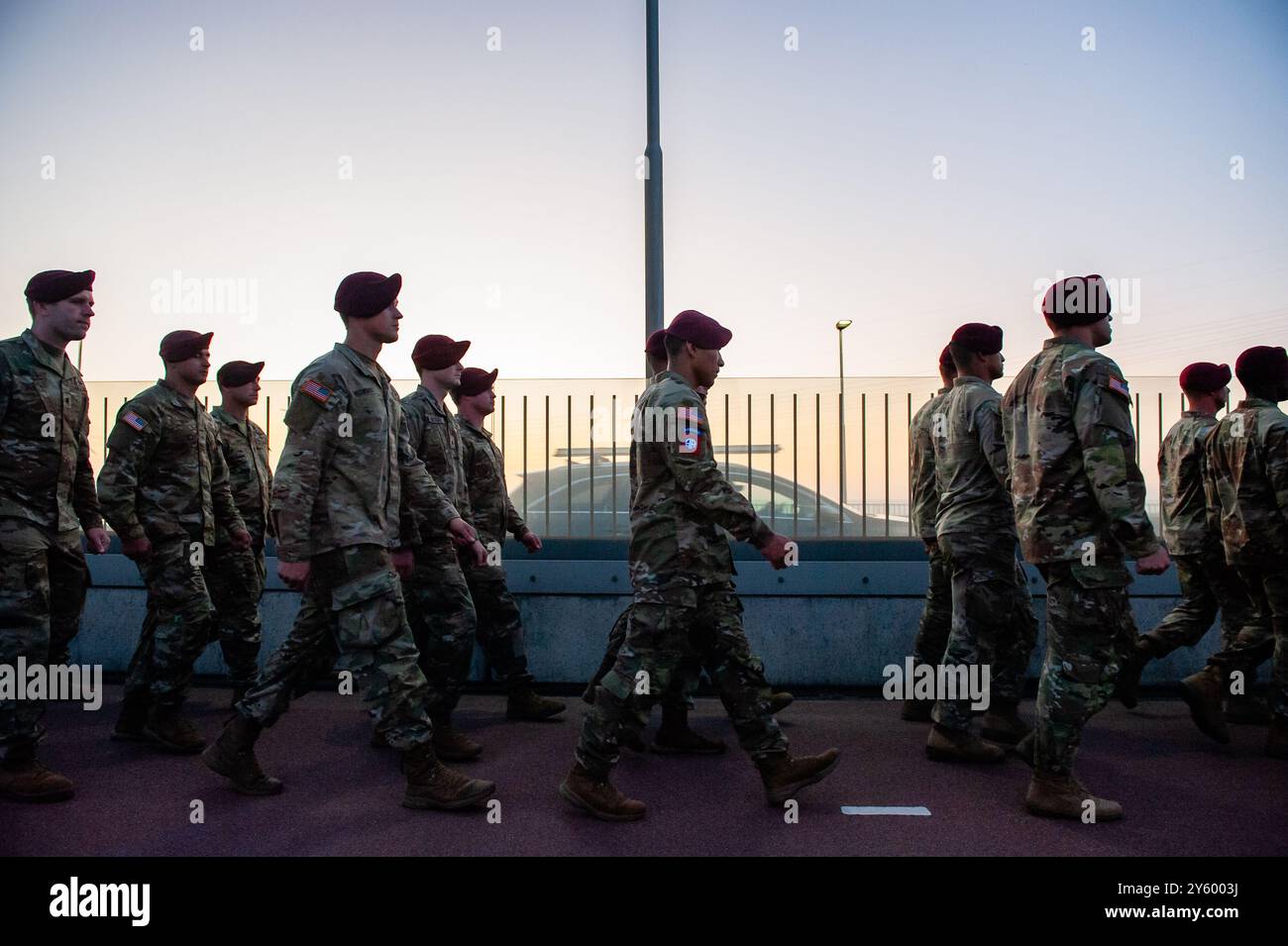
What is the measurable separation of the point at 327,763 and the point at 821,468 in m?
4.37

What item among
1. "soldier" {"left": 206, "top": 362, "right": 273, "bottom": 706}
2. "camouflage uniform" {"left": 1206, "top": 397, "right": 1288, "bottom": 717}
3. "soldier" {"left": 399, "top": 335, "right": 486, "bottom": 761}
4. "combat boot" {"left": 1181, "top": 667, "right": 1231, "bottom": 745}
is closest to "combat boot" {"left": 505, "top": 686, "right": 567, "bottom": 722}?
"soldier" {"left": 399, "top": 335, "right": 486, "bottom": 761}

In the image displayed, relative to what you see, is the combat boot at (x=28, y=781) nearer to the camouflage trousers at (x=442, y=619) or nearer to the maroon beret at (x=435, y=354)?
the camouflage trousers at (x=442, y=619)

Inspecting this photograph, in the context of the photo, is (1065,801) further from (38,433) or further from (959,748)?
(38,433)

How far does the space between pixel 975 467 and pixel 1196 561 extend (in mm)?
2117

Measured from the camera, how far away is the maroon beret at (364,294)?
4.34 metres

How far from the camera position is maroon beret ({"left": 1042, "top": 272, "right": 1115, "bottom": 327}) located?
4.12m

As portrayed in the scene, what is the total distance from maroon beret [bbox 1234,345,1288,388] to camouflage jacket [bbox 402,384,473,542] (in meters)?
4.82

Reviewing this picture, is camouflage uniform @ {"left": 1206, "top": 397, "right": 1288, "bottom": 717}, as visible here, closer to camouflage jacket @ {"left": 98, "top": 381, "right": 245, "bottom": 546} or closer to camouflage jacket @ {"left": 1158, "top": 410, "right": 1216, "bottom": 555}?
camouflage jacket @ {"left": 1158, "top": 410, "right": 1216, "bottom": 555}

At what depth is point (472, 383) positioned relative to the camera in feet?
21.6

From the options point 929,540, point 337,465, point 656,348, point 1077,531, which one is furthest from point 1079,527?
point 337,465

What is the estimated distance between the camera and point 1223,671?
5734 mm

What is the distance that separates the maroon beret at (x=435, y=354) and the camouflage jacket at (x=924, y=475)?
10.1 ft
